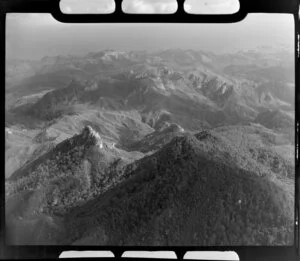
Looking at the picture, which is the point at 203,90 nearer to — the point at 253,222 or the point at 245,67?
the point at 245,67

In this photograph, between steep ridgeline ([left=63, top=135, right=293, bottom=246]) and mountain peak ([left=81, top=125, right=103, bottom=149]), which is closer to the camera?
steep ridgeline ([left=63, top=135, right=293, bottom=246])

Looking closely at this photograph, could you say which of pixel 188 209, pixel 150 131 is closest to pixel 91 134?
pixel 150 131

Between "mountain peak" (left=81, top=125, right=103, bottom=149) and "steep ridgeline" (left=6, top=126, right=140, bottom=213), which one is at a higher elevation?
"mountain peak" (left=81, top=125, right=103, bottom=149)

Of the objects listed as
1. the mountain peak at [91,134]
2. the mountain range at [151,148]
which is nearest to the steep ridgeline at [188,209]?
the mountain range at [151,148]

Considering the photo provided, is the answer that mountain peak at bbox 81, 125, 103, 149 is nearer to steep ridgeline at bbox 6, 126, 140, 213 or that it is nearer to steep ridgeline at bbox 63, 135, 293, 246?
steep ridgeline at bbox 6, 126, 140, 213

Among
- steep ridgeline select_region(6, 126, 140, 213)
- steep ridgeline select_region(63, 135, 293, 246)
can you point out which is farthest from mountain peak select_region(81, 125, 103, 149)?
steep ridgeline select_region(63, 135, 293, 246)

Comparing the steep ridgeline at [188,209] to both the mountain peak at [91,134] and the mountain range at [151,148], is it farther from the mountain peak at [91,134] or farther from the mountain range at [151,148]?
the mountain peak at [91,134]

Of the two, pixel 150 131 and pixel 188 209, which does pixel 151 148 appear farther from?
pixel 188 209

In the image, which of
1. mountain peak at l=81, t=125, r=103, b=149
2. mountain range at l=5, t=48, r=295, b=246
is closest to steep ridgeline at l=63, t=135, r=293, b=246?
mountain range at l=5, t=48, r=295, b=246
